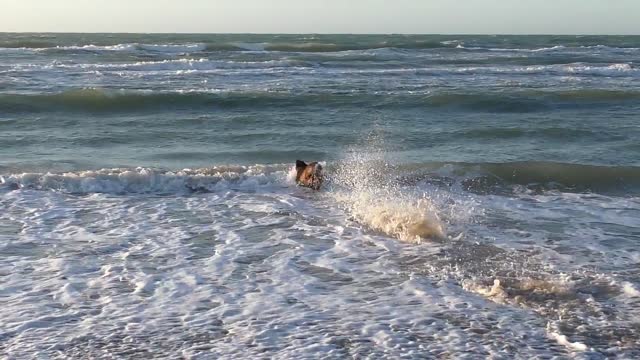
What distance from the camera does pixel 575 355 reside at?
4.82 meters

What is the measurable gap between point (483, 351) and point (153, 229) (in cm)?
394

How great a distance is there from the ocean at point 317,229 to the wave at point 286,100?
114 millimetres

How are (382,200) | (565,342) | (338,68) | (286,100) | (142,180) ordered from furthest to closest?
(338,68) < (286,100) < (142,180) < (382,200) < (565,342)

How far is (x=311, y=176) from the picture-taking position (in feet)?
32.3

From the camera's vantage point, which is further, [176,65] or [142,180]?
[176,65]

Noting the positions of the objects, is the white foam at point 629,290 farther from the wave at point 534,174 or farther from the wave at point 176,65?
the wave at point 176,65

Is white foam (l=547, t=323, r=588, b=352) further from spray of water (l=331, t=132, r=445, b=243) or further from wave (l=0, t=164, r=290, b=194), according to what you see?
wave (l=0, t=164, r=290, b=194)

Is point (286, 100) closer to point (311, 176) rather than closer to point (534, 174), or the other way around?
point (534, 174)

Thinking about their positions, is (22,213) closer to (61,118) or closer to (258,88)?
(61,118)

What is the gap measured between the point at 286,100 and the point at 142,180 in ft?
30.9

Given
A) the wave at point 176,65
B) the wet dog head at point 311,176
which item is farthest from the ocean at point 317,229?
the wave at point 176,65

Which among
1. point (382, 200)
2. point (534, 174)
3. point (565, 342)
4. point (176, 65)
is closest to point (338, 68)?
point (176, 65)

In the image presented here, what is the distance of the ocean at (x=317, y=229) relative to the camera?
5.16 metres

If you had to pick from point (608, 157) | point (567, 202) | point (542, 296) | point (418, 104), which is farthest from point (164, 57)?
point (542, 296)
